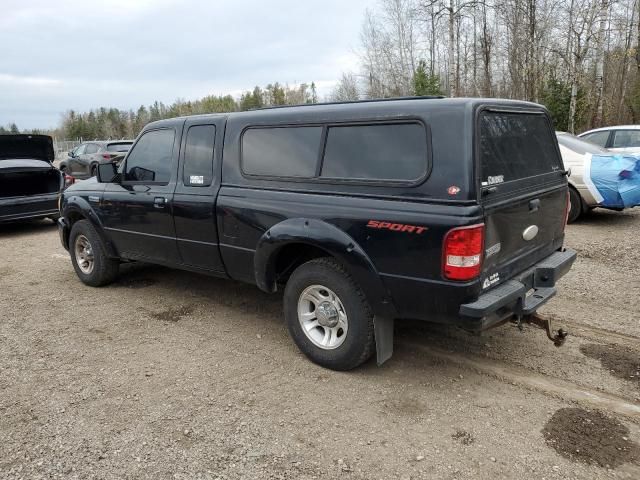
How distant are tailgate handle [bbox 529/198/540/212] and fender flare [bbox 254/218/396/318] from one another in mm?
1201

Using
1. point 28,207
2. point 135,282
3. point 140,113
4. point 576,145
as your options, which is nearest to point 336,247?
point 135,282

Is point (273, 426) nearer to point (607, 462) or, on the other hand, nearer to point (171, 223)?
point (607, 462)

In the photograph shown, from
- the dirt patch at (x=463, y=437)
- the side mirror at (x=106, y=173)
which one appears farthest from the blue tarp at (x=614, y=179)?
the side mirror at (x=106, y=173)

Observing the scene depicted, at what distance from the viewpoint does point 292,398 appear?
3.44m

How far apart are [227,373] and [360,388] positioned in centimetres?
102

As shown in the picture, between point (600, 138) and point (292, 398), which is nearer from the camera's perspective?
point (292, 398)

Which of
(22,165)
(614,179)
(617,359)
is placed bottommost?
(617,359)

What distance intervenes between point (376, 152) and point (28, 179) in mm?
8887

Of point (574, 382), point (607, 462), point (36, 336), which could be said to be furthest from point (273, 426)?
point (36, 336)

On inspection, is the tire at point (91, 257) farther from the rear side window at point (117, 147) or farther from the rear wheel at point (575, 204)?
the rear side window at point (117, 147)

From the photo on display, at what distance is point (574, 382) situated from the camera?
352 centimetres

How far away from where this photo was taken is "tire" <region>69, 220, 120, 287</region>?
5.73 meters

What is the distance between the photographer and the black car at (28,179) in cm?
933

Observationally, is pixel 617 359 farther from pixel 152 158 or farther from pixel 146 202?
pixel 152 158
